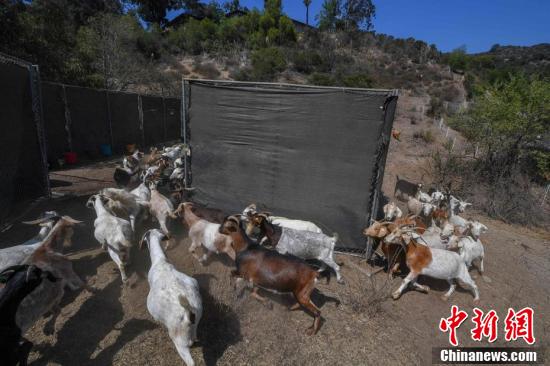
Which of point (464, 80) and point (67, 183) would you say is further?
point (464, 80)

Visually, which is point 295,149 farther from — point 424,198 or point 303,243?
point 424,198

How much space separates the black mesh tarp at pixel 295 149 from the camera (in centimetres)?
547

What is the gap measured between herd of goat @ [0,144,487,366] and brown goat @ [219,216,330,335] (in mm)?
13

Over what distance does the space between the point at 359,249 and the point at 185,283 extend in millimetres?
3595

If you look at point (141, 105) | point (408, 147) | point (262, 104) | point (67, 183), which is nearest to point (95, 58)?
point (141, 105)

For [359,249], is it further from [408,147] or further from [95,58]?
[95,58]

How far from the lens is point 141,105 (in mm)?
15109

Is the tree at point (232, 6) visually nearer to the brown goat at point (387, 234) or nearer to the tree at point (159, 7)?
the tree at point (159, 7)

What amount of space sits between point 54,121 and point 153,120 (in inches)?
256

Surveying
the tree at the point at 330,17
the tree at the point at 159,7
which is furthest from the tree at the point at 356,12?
the tree at the point at 159,7

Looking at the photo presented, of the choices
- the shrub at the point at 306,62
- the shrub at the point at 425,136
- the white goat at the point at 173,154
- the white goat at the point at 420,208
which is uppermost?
the shrub at the point at 306,62

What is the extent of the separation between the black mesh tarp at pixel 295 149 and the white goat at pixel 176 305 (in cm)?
287

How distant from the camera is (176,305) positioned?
3236mm

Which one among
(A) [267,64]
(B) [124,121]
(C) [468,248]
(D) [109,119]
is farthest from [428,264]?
(A) [267,64]
